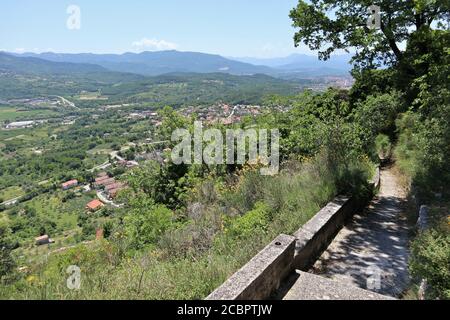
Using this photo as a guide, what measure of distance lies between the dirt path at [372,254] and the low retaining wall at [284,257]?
0.20 m

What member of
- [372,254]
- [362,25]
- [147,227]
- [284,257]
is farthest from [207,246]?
[362,25]

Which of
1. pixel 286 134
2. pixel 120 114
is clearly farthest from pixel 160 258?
pixel 120 114

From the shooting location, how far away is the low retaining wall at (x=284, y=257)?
108 inches

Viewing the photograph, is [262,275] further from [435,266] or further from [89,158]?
[89,158]

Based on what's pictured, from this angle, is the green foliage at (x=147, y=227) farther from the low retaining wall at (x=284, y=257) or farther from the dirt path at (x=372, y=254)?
the dirt path at (x=372, y=254)

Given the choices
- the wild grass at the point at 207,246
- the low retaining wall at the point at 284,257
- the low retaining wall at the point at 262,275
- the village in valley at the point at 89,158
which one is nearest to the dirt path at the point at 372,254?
the low retaining wall at the point at 284,257

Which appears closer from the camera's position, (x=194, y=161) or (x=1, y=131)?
(x=194, y=161)

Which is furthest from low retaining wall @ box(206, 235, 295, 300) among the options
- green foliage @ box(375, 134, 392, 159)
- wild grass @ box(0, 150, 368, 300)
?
green foliage @ box(375, 134, 392, 159)

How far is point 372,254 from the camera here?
4523 millimetres

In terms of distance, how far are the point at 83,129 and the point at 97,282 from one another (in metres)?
120

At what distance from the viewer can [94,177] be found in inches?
2675

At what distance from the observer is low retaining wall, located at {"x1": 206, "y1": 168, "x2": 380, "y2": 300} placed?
2.74 meters

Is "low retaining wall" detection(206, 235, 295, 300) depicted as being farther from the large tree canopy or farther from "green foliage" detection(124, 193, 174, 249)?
the large tree canopy
